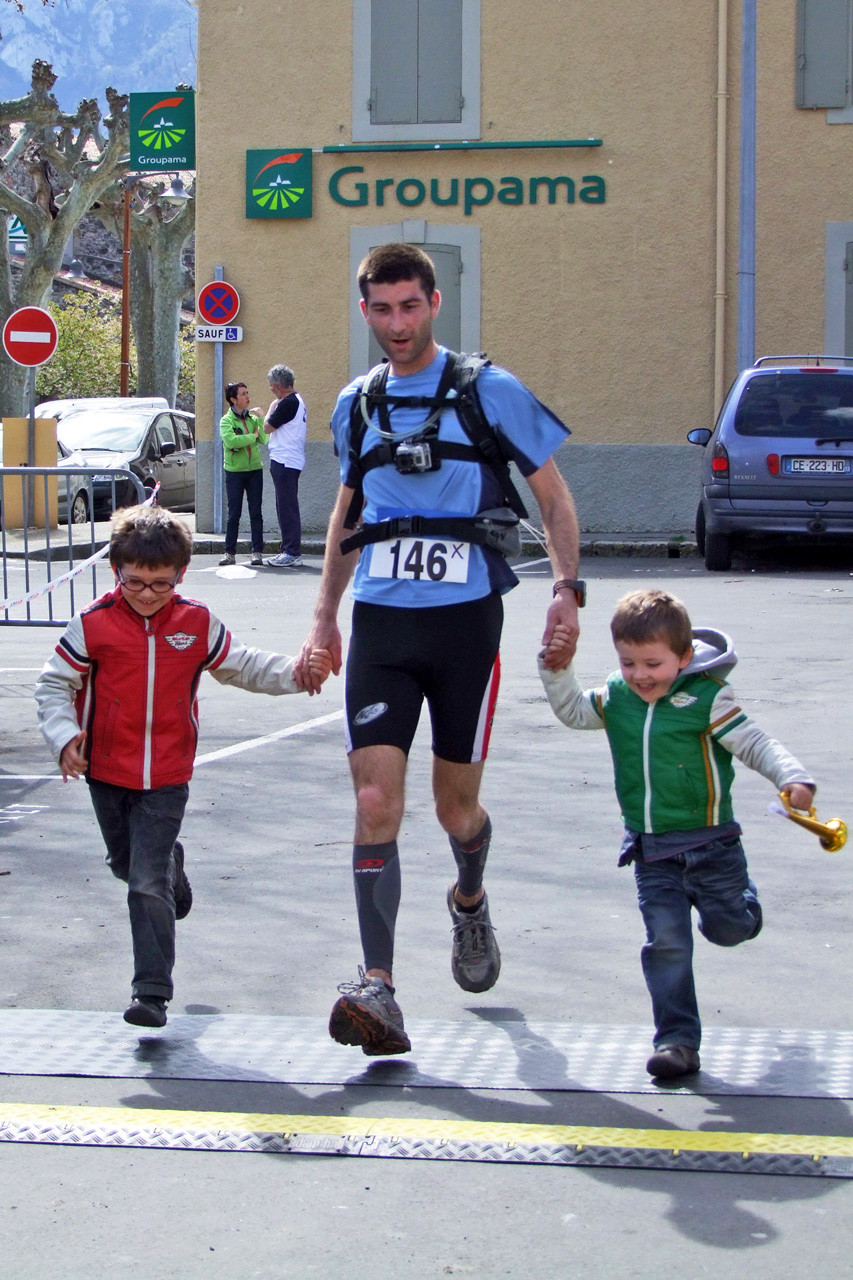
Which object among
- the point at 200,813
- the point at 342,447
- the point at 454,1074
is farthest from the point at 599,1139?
the point at 200,813

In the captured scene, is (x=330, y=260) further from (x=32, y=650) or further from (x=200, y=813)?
(x=200, y=813)

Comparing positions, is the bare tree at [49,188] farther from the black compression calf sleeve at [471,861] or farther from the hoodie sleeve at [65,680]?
the black compression calf sleeve at [471,861]

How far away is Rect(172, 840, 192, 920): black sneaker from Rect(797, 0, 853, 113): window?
1718 cm

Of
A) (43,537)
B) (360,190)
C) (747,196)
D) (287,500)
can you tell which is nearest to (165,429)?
(360,190)

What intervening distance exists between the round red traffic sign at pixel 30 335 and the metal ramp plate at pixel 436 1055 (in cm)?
1427

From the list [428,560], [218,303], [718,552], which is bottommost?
[718,552]

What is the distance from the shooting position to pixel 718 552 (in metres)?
16.3

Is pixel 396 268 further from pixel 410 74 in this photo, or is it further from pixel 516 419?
pixel 410 74

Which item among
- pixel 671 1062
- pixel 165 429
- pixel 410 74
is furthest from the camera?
pixel 165 429

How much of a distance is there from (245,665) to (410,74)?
1751cm

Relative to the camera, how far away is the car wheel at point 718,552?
1627cm

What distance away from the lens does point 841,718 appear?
28.3 ft

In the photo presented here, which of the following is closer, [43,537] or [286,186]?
[43,537]

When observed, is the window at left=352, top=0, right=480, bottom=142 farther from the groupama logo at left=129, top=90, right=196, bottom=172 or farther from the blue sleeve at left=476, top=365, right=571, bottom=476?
the blue sleeve at left=476, top=365, right=571, bottom=476
